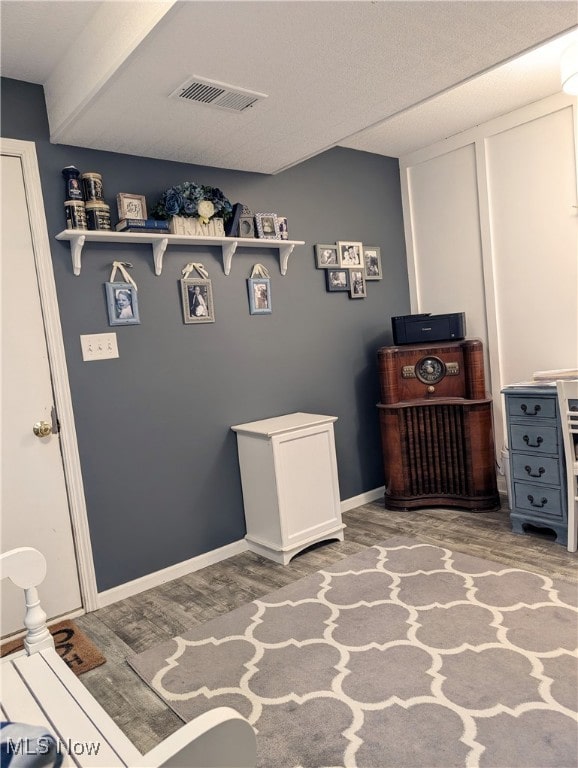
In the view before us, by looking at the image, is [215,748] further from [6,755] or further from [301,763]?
[301,763]

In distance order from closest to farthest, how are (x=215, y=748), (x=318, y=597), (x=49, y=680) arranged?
(x=215, y=748), (x=49, y=680), (x=318, y=597)

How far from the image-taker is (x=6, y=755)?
0.92 metres

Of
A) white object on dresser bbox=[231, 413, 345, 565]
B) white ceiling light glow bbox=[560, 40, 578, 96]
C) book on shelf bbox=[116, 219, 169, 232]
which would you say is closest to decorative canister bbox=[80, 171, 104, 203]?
book on shelf bbox=[116, 219, 169, 232]

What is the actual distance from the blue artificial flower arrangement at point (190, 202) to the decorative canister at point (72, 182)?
1.35 ft

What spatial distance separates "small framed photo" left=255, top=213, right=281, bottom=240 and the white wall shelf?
54 millimetres

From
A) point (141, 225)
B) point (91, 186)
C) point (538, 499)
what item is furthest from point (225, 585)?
point (91, 186)

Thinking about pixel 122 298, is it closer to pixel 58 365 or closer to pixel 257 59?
pixel 58 365

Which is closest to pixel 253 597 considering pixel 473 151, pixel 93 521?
pixel 93 521

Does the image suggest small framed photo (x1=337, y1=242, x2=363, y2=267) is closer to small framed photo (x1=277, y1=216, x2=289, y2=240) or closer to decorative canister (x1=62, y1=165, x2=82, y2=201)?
small framed photo (x1=277, y1=216, x2=289, y2=240)

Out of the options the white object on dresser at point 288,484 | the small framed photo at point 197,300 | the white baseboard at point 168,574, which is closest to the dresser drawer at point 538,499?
the white object on dresser at point 288,484

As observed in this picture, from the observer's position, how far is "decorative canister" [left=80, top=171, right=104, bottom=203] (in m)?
2.54

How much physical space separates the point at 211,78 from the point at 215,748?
213cm

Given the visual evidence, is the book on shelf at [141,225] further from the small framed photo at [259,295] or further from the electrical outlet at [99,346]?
the small framed photo at [259,295]

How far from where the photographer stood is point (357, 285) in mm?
3818
